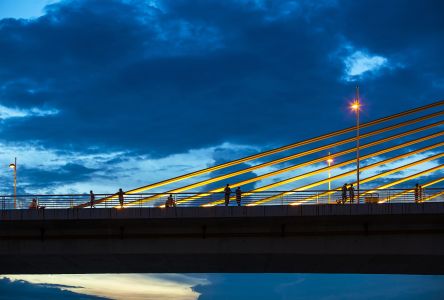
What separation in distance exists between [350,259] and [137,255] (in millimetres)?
9803

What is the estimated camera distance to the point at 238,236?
99.7ft

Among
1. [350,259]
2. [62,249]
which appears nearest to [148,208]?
[62,249]

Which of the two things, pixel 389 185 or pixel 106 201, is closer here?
pixel 106 201

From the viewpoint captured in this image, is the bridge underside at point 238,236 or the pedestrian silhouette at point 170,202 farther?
the pedestrian silhouette at point 170,202

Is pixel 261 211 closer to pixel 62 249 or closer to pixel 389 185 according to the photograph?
pixel 62 249

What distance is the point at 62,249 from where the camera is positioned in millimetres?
30844

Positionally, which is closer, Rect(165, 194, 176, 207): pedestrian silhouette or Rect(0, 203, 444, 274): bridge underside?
Rect(0, 203, 444, 274): bridge underside

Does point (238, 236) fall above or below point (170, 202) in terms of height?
below

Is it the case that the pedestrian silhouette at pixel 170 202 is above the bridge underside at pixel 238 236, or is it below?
above

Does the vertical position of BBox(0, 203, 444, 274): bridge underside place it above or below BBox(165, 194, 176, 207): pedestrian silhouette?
below

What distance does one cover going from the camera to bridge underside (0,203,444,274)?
28.9 meters

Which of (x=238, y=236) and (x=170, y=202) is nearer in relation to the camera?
(x=238, y=236)

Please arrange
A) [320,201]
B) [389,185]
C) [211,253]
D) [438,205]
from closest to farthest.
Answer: [438,205] < [211,253] < [320,201] < [389,185]

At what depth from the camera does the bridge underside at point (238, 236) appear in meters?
28.9
